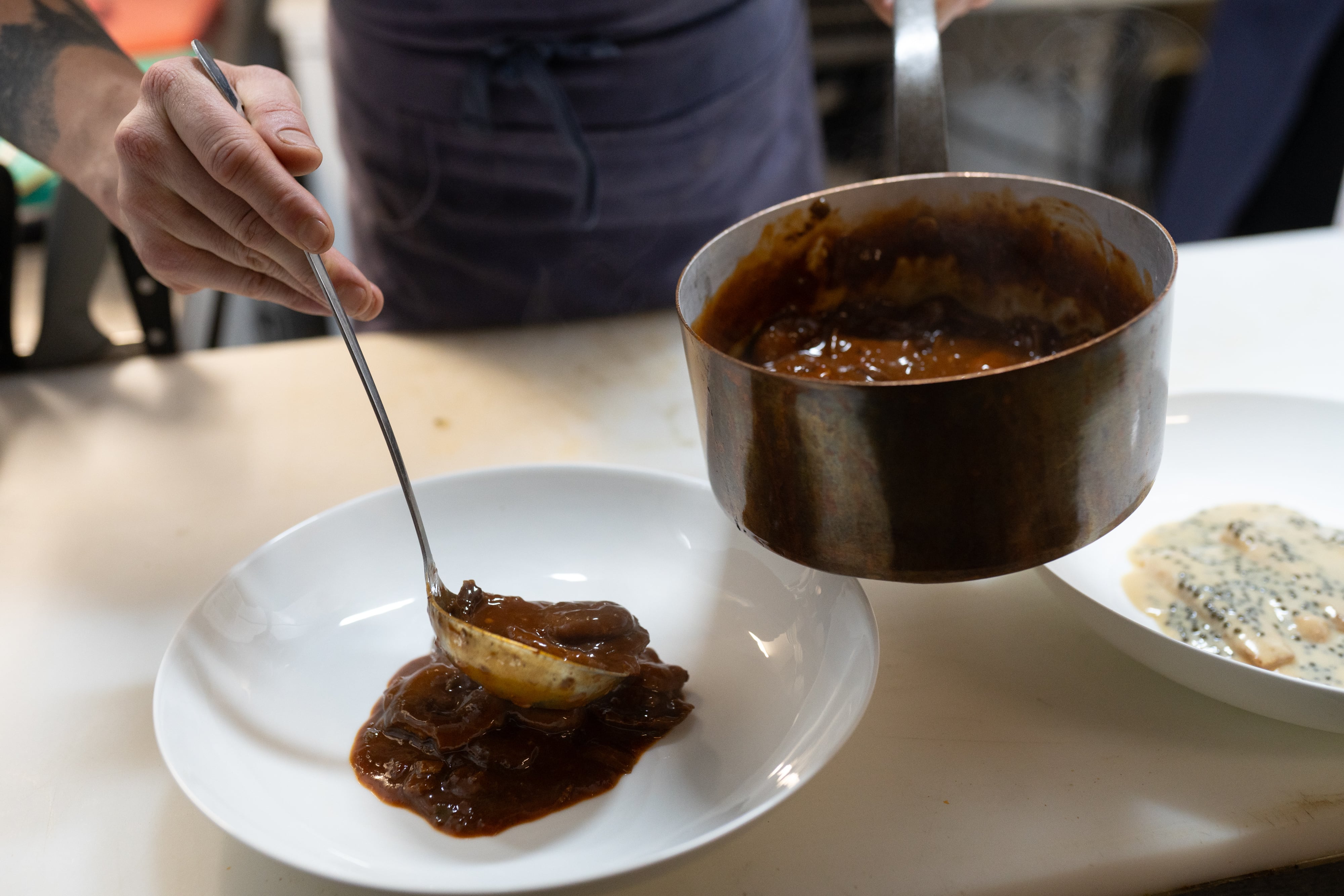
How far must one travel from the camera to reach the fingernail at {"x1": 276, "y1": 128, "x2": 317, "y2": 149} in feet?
1.87

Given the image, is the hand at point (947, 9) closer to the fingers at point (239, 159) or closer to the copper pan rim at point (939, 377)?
the copper pan rim at point (939, 377)

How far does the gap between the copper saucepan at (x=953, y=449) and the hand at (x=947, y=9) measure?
0.35 m

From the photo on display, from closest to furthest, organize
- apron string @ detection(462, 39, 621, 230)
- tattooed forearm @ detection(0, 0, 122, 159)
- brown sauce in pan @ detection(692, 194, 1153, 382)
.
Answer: brown sauce in pan @ detection(692, 194, 1153, 382)
tattooed forearm @ detection(0, 0, 122, 159)
apron string @ detection(462, 39, 621, 230)

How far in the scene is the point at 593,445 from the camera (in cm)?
92

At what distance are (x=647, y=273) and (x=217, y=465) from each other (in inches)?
20.0

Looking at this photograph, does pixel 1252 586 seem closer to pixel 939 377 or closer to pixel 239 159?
pixel 939 377

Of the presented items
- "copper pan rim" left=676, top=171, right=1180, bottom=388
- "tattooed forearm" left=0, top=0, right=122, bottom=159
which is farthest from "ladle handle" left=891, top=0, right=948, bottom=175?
"tattooed forearm" left=0, top=0, right=122, bottom=159

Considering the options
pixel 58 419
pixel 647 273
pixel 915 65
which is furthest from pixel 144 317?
pixel 915 65

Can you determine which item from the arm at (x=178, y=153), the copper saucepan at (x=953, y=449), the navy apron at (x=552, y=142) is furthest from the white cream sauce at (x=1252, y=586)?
the navy apron at (x=552, y=142)

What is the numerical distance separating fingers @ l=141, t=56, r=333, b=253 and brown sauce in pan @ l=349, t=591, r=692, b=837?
9.7 inches

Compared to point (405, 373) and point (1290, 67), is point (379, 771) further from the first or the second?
point (1290, 67)

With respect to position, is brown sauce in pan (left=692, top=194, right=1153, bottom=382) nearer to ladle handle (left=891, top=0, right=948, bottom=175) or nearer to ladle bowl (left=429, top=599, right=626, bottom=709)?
ladle handle (left=891, top=0, right=948, bottom=175)

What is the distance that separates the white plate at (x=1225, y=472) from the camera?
642 mm

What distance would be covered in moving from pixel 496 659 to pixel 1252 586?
0.46 metres
